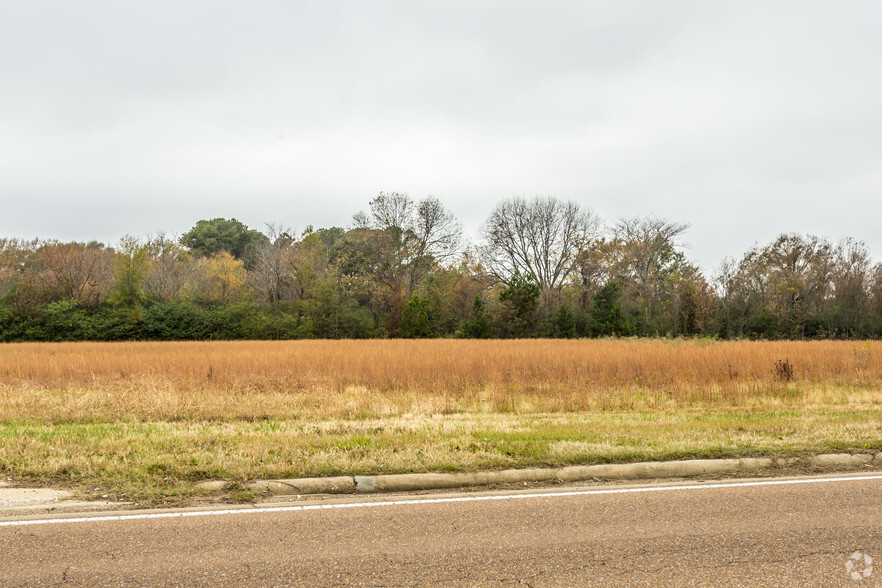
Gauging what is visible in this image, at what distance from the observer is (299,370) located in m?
15.7

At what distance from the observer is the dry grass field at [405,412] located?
278 inches

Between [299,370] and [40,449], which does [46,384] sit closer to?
[299,370]

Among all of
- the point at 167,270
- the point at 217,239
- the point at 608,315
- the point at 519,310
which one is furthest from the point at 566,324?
the point at 217,239

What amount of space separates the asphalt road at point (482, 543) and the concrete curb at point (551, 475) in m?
0.57

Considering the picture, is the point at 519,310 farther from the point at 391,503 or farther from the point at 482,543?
the point at 482,543

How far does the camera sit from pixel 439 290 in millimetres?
50531

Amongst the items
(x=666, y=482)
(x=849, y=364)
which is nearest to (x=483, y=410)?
(x=666, y=482)

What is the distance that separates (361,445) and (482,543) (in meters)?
3.48

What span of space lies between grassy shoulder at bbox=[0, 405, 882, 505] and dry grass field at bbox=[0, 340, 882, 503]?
0.11 ft

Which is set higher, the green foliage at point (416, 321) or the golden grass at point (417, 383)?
the green foliage at point (416, 321)

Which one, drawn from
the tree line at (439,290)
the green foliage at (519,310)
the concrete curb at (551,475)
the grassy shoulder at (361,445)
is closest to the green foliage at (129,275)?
the tree line at (439,290)

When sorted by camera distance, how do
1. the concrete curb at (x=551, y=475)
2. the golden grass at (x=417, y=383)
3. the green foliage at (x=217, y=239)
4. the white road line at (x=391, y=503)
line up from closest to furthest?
the white road line at (x=391, y=503)
the concrete curb at (x=551, y=475)
the golden grass at (x=417, y=383)
the green foliage at (x=217, y=239)

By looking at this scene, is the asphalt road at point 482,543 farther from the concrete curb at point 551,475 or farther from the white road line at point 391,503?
the concrete curb at point 551,475

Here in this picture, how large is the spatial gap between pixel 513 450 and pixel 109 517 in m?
4.66
